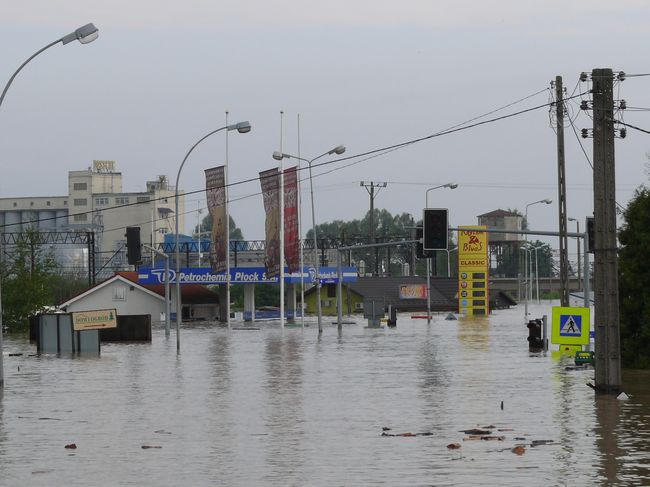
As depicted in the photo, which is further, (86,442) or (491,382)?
(491,382)

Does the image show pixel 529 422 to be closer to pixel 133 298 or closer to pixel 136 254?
pixel 136 254

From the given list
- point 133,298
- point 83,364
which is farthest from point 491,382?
point 133,298

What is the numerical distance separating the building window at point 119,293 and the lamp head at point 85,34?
242 feet

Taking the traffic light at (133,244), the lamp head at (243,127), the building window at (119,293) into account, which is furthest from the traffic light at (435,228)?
the building window at (119,293)

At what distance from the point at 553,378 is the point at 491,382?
69.6 inches

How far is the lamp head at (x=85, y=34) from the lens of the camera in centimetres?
2933

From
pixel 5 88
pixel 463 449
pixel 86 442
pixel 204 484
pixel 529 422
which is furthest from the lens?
pixel 5 88

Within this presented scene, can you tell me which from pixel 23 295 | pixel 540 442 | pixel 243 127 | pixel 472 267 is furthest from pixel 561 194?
pixel 472 267

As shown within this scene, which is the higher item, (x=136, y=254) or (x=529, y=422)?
(x=136, y=254)

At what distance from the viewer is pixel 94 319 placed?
48.3m

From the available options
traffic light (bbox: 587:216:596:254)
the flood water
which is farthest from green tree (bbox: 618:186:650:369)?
traffic light (bbox: 587:216:596:254)

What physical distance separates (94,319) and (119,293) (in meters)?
54.6

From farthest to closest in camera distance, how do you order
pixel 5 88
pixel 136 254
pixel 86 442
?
pixel 136 254 < pixel 5 88 < pixel 86 442

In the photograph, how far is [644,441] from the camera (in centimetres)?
1786
